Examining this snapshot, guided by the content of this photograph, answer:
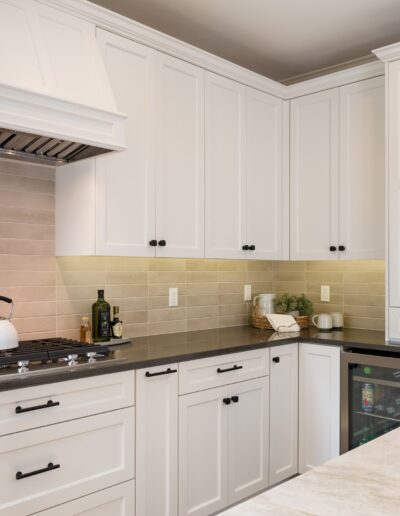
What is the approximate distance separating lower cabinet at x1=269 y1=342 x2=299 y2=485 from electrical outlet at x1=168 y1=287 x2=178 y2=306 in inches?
26.6

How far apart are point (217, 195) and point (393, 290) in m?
1.12

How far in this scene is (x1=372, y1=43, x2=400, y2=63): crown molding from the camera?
2.89 meters

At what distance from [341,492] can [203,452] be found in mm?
1706

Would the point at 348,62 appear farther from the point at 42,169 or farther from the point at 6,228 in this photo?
the point at 6,228

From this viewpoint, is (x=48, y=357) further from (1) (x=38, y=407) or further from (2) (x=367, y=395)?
(2) (x=367, y=395)

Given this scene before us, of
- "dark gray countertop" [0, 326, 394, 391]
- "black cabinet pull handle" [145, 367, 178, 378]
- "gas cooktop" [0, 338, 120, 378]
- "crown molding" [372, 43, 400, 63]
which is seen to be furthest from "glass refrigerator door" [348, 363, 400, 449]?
"crown molding" [372, 43, 400, 63]

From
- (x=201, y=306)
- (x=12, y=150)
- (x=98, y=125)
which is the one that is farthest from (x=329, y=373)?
(x=12, y=150)

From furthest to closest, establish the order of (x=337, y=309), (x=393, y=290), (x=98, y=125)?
(x=337, y=309), (x=393, y=290), (x=98, y=125)

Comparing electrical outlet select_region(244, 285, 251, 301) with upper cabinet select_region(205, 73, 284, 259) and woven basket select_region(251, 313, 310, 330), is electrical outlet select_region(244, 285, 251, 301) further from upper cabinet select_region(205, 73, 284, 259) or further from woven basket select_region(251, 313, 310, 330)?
upper cabinet select_region(205, 73, 284, 259)

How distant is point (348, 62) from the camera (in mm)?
3727

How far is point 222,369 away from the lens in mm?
2697

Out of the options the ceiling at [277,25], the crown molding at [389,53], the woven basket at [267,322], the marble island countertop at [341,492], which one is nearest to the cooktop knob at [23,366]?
the marble island countertop at [341,492]

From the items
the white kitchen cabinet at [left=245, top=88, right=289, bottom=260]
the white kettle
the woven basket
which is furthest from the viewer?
the woven basket

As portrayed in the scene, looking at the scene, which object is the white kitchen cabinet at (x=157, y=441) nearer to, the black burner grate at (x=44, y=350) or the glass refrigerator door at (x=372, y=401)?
the black burner grate at (x=44, y=350)
